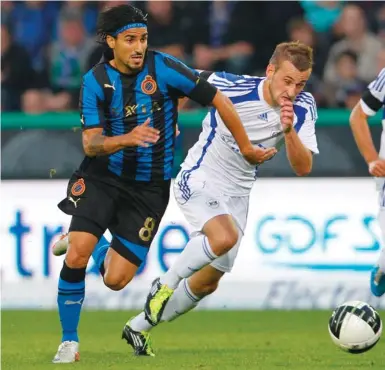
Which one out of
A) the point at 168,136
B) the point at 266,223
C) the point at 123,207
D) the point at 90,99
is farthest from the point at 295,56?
the point at 266,223

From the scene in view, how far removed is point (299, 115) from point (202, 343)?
→ 1.91 m

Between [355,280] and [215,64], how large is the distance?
114 inches

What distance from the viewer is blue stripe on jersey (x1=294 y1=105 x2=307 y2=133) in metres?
8.23

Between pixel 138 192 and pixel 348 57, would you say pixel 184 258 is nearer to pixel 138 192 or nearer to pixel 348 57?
pixel 138 192

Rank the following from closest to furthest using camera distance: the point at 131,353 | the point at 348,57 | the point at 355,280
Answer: the point at 131,353 → the point at 355,280 → the point at 348,57

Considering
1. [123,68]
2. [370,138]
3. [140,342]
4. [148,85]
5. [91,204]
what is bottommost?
[140,342]

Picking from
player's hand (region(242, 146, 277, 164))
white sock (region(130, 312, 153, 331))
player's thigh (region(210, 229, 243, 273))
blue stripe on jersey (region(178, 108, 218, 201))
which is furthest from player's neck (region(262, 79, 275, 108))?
white sock (region(130, 312, 153, 331))

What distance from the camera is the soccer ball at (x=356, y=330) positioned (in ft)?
23.7

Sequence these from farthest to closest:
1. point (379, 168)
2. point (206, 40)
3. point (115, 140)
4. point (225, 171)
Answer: point (206, 40)
point (379, 168)
point (225, 171)
point (115, 140)

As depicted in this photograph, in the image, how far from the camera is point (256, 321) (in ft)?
35.3

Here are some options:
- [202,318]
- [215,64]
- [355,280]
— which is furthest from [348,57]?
[202,318]

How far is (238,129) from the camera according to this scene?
7.69m

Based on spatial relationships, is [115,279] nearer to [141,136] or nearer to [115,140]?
[115,140]

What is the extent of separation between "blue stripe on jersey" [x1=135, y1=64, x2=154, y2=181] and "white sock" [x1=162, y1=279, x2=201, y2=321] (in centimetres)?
83
